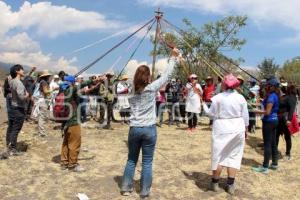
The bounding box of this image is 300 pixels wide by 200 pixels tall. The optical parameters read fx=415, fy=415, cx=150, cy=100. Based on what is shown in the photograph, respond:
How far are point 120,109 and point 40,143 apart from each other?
398 cm

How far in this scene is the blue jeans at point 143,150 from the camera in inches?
242

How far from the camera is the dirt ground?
6.82m

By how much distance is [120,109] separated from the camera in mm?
13609

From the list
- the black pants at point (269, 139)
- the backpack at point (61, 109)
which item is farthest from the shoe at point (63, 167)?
the black pants at point (269, 139)

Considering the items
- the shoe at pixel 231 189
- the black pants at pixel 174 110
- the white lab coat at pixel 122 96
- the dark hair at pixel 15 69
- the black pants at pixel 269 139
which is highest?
the dark hair at pixel 15 69

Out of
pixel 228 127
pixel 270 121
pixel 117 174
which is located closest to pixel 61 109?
pixel 117 174

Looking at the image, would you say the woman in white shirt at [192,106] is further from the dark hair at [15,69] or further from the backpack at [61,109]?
the dark hair at [15,69]

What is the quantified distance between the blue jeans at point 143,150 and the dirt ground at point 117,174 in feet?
0.93

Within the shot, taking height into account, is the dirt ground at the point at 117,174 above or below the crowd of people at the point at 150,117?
below

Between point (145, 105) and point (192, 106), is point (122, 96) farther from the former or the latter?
point (145, 105)

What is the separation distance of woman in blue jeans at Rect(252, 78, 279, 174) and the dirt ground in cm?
27

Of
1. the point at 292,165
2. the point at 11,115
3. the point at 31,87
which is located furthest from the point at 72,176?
the point at 31,87

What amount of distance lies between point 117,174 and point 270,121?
3.06 m

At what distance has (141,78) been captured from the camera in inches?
240
